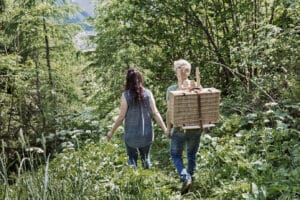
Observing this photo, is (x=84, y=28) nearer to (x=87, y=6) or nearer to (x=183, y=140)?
(x=87, y=6)

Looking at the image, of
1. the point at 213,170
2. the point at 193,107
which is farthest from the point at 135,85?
the point at 213,170

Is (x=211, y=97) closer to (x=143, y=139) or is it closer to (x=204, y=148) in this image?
(x=143, y=139)

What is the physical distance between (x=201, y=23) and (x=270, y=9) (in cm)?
166

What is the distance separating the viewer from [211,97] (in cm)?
532

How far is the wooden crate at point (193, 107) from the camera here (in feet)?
16.9

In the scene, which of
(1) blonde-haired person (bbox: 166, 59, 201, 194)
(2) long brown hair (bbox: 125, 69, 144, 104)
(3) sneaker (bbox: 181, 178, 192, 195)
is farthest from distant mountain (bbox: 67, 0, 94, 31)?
(3) sneaker (bbox: 181, 178, 192, 195)

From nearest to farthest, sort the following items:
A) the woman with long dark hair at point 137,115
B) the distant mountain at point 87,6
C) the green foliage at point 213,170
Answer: the green foliage at point 213,170, the woman with long dark hair at point 137,115, the distant mountain at point 87,6

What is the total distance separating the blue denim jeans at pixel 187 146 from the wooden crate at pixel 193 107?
0.18 metres

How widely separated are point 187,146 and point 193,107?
0.66 meters

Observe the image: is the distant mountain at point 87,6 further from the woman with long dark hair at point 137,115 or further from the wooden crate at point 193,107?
the wooden crate at point 193,107

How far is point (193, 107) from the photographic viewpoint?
5246mm

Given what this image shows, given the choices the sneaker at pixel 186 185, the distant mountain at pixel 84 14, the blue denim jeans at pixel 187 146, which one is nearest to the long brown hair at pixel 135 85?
the blue denim jeans at pixel 187 146

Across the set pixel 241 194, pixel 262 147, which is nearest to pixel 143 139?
pixel 241 194

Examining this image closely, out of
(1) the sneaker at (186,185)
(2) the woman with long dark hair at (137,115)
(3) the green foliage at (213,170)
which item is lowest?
(1) the sneaker at (186,185)
